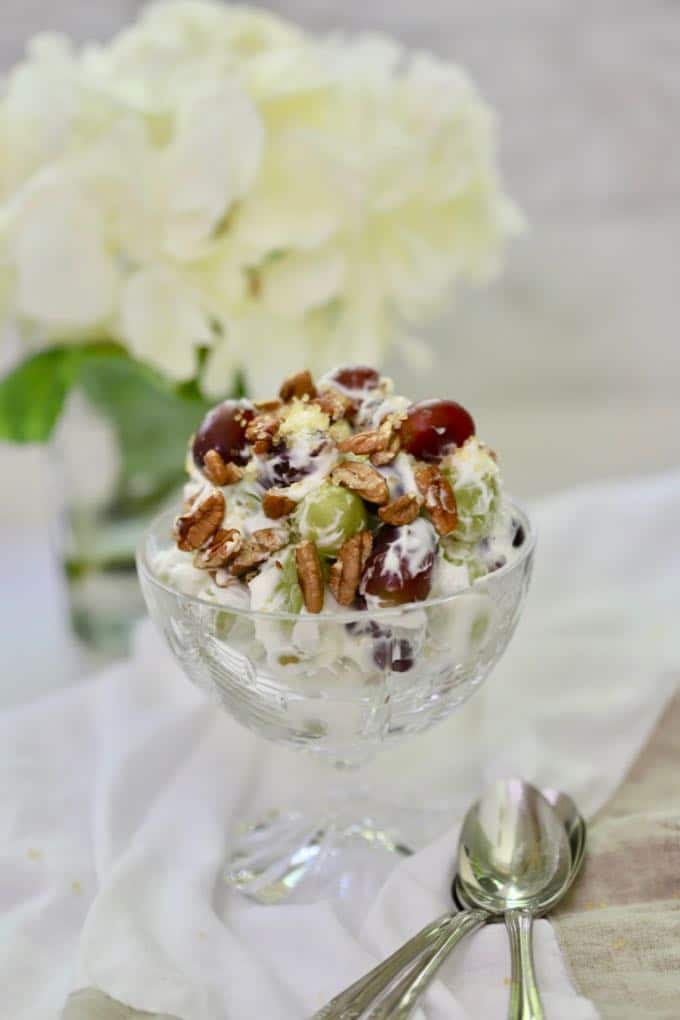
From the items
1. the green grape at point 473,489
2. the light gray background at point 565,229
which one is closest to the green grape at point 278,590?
the green grape at point 473,489

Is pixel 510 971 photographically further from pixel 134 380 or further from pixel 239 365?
pixel 134 380

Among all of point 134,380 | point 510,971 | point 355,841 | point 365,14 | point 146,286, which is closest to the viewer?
point 510,971

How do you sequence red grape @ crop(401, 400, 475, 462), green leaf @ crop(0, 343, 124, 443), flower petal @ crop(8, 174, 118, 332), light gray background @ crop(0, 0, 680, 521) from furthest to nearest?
light gray background @ crop(0, 0, 680, 521) < green leaf @ crop(0, 343, 124, 443) < flower petal @ crop(8, 174, 118, 332) < red grape @ crop(401, 400, 475, 462)

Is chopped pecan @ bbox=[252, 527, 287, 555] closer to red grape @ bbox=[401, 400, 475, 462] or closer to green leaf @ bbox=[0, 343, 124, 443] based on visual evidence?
red grape @ bbox=[401, 400, 475, 462]

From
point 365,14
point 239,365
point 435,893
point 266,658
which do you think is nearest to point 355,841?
point 435,893

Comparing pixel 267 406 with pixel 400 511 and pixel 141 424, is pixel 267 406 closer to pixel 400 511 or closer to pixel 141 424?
pixel 400 511

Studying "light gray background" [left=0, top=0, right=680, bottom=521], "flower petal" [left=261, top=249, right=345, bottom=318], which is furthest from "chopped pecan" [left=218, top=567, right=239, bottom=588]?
"light gray background" [left=0, top=0, right=680, bottom=521]
